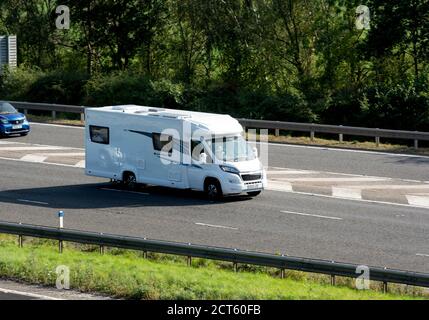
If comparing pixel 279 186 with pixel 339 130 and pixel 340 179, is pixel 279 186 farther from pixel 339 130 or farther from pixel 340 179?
pixel 339 130

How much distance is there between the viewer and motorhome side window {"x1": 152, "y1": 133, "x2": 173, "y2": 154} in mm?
28438

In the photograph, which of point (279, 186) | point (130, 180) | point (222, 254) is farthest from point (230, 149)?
point (222, 254)

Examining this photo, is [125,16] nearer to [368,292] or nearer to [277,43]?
[277,43]

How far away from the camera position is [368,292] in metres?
18.4

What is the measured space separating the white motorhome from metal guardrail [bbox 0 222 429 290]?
6.51 m

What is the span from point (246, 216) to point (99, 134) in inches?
247

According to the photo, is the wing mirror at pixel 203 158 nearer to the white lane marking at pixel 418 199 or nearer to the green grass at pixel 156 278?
the white lane marking at pixel 418 199

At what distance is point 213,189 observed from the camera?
27.9 meters

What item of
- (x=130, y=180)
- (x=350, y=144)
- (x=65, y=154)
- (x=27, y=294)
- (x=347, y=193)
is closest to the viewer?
(x=27, y=294)

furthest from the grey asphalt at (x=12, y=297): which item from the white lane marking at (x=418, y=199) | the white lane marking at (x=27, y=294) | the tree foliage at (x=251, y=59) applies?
the tree foliage at (x=251, y=59)

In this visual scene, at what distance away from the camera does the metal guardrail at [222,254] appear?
1864 centimetres

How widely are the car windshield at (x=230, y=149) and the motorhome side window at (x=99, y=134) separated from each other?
11.6ft

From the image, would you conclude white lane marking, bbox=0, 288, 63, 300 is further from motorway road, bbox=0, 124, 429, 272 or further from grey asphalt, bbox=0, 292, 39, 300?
motorway road, bbox=0, 124, 429, 272

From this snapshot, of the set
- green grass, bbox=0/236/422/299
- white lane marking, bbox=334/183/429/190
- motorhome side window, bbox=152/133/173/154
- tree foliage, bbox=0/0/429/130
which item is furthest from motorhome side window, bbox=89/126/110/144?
tree foliage, bbox=0/0/429/130
